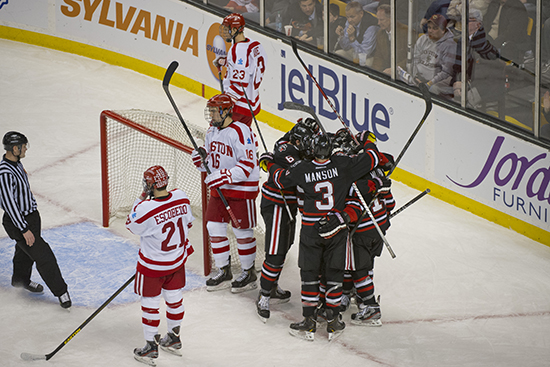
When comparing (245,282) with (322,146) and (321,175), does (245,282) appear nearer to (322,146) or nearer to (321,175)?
(321,175)

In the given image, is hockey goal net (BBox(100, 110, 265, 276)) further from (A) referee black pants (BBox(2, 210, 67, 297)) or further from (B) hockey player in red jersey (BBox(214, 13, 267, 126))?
(A) referee black pants (BBox(2, 210, 67, 297))

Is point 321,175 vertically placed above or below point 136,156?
above

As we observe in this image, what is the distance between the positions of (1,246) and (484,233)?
381 cm

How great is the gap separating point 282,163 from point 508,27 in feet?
8.94

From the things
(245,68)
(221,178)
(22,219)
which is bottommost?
(22,219)

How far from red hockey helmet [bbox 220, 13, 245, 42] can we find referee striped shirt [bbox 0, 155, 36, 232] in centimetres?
217

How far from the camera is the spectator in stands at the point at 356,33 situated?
760 centimetres

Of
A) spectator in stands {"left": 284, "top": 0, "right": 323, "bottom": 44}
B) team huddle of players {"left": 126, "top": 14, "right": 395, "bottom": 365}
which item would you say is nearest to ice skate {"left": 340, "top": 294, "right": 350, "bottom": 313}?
team huddle of players {"left": 126, "top": 14, "right": 395, "bottom": 365}

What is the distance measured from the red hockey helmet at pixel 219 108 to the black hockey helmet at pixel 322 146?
832mm

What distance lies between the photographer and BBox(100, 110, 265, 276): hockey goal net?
6.27 m

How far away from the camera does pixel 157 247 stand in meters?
4.53

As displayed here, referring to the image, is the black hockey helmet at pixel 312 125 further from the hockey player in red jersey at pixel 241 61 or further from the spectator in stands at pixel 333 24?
the spectator in stands at pixel 333 24

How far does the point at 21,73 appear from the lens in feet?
30.0

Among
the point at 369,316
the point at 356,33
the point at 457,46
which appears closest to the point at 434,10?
the point at 457,46
